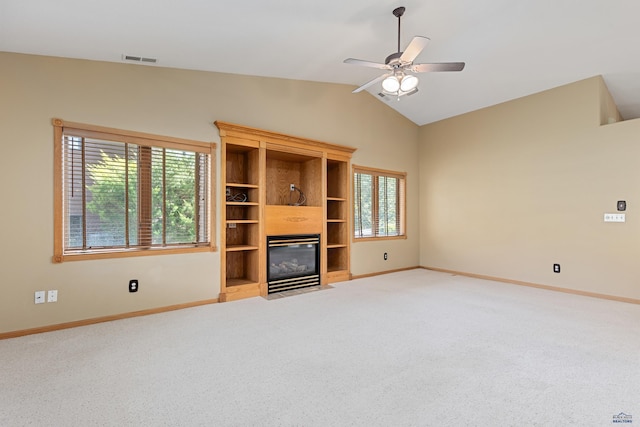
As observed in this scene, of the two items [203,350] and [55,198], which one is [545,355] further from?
[55,198]

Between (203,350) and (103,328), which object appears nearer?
(203,350)

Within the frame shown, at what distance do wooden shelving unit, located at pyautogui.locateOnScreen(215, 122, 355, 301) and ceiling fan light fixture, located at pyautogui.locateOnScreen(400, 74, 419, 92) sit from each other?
1.84 m

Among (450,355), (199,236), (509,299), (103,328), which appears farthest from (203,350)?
(509,299)

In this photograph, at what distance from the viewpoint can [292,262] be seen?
4828 millimetres

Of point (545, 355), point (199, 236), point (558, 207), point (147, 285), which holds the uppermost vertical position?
point (558, 207)

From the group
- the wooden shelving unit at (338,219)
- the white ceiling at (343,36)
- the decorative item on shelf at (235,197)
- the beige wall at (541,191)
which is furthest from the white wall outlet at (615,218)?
the decorative item on shelf at (235,197)

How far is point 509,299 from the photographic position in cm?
423

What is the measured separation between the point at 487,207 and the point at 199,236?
15.8ft

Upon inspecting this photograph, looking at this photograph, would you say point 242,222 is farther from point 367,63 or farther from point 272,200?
point 367,63

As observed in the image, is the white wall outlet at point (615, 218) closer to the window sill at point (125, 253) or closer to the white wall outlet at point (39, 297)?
the window sill at point (125, 253)

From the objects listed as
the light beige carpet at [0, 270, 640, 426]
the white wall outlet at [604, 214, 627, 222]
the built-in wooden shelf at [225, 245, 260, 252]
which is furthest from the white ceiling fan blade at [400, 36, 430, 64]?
the white wall outlet at [604, 214, 627, 222]

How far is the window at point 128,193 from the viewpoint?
3.20 meters

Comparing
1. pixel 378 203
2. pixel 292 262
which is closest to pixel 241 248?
pixel 292 262

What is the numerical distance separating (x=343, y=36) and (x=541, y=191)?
12.6ft
